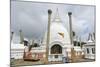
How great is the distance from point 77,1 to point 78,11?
141 millimetres

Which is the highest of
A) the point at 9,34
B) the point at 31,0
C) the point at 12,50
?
the point at 31,0

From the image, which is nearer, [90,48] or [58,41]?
[58,41]

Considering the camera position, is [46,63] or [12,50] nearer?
[12,50]

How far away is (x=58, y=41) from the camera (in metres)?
2.54

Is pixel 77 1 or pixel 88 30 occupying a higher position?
pixel 77 1

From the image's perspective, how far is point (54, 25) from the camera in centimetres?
252

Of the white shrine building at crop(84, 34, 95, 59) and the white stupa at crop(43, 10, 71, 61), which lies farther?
the white shrine building at crop(84, 34, 95, 59)

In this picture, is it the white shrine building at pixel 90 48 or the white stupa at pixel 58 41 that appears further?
the white shrine building at pixel 90 48

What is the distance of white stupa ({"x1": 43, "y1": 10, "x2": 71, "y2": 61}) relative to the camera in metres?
2.51

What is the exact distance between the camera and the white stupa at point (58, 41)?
8.24 feet
